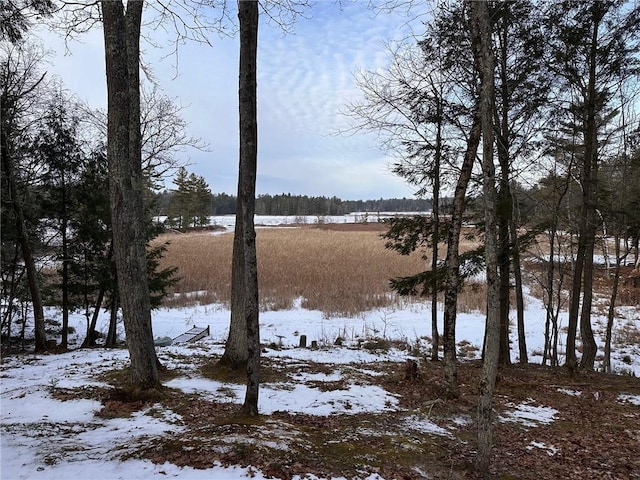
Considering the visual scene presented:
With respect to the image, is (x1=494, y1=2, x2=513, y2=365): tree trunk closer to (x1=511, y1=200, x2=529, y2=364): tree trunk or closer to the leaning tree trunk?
(x1=511, y1=200, x2=529, y2=364): tree trunk

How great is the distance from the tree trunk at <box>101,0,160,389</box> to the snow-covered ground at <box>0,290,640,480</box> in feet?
2.41

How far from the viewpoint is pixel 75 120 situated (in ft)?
31.4

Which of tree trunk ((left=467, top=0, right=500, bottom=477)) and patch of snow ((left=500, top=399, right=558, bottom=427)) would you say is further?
patch of snow ((left=500, top=399, right=558, bottom=427))

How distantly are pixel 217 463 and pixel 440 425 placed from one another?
2753 mm

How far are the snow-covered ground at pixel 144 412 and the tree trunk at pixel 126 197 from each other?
73 centimetres

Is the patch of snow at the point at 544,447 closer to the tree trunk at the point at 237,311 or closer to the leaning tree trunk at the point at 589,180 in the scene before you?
the tree trunk at the point at 237,311

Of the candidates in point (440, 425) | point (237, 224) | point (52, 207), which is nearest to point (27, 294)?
point (52, 207)

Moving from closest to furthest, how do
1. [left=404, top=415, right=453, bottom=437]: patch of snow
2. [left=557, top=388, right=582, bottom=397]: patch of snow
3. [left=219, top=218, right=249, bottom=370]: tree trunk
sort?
[left=404, top=415, right=453, bottom=437]: patch of snow < [left=219, top=218, right=249, bottom=370]: tree trunk < [left=557, top=388, right=582, bottom=397]: patch of snow

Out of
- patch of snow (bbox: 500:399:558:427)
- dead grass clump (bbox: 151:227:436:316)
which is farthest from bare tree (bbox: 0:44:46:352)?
patch of snow (bbox: 500:399:558:427)

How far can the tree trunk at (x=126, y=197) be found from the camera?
4.57m

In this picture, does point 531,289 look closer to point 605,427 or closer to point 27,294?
point 605,427

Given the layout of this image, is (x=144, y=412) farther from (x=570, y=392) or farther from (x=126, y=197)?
(x=570, y=392)

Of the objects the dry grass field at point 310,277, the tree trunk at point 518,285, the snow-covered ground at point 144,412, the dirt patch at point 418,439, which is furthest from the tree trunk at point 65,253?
the tree trunk at point 518,285

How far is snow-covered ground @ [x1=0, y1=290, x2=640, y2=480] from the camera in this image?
9.53 ft
